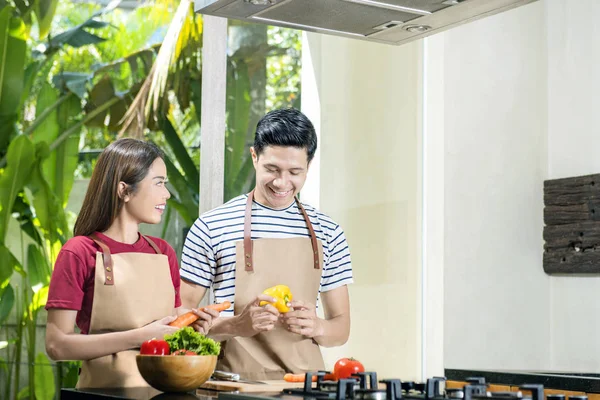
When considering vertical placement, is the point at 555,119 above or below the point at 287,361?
above

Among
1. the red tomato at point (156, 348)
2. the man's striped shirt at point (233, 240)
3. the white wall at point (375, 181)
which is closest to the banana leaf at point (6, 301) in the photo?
the white wall at point (375, 181)

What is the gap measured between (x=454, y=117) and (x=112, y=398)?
246 cm

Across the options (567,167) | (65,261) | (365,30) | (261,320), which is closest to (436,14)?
(365,30)

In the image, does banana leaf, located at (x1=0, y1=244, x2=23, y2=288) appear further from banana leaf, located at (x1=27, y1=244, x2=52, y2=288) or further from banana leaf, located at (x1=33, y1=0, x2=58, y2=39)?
banana leaf, located at (x1=33, y1=0, x2=58, y2=39)

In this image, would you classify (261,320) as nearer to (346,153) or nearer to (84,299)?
(84,299)

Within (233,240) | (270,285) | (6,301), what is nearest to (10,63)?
(6,301)

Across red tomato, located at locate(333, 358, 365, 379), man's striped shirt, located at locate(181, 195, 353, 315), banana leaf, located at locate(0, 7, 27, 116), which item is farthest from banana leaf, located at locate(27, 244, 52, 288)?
red tomato, located at locate(333, 358, 365, 379)

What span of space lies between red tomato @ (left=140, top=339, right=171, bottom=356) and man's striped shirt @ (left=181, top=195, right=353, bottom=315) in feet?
2.19

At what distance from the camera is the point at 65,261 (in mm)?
2285

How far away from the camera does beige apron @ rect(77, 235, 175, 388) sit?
224cm

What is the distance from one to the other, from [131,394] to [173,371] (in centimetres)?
11

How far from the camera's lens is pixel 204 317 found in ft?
7.44

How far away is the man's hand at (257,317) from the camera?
2.45 metres

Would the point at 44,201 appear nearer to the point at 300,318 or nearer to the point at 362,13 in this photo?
the point at 300,318
